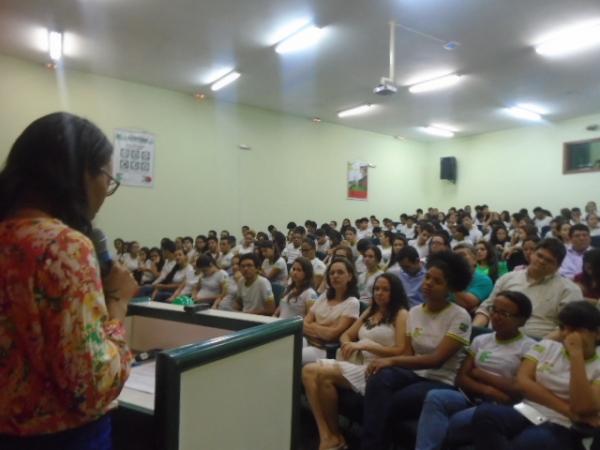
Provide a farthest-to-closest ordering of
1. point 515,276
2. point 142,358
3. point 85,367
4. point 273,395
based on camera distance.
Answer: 1. point 515,276
2. point 142,358
3. point 273,395
4. point 85,367

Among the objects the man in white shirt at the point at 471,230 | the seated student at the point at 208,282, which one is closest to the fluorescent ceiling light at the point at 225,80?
the seated student at the point at 208,282

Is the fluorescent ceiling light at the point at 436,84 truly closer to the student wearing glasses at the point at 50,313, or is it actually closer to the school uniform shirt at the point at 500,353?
the school uniform shirt at the point at 500,353

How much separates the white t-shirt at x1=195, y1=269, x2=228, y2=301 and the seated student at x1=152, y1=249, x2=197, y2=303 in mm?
454

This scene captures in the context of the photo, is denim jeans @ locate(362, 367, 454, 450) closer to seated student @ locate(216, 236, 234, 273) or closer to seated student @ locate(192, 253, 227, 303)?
seated student @ locate(192, 253, 227, 303)

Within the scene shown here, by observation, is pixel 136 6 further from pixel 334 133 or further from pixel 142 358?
pixel 334 133

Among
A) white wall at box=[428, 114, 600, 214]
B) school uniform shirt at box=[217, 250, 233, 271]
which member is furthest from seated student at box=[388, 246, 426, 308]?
white wall at box=[428, 114, 600, 214]

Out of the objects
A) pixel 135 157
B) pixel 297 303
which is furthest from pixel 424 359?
pixel 135 157

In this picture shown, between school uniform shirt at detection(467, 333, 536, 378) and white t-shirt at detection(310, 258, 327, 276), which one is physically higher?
white t-shirt at detection(310, 258, 327, 276)

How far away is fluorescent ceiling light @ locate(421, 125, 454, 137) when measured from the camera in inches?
446

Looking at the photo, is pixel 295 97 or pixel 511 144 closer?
pixel 295 97

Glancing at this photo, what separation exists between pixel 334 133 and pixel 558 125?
5268mm

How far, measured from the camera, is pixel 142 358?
5.42 ft

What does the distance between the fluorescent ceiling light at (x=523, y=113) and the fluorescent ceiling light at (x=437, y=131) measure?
1.98 m

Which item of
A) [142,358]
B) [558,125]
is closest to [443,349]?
[142,358]
